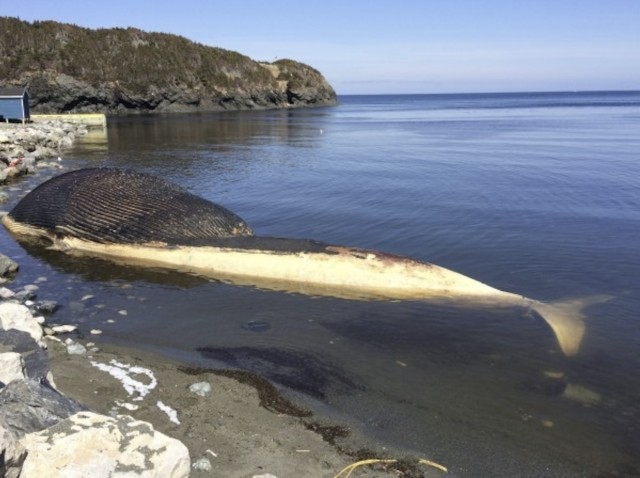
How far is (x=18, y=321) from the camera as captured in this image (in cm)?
746

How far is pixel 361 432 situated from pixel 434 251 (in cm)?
755

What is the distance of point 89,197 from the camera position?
1258 cm

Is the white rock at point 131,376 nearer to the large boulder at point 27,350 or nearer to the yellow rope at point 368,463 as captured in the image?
the large boulder at point 27,350

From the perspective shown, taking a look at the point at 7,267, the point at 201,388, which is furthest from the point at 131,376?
the point at 7,267

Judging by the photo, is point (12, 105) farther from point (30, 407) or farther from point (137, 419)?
point (30, 407)

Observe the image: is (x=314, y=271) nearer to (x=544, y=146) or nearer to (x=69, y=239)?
(x=69, y=239)

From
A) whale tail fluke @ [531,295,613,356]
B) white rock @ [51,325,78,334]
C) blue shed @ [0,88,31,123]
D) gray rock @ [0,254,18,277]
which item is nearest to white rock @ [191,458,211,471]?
white rock @ [51,325,78,334]

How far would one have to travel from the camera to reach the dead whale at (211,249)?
10.1 m

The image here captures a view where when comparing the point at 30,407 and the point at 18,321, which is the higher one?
the point at 30,407

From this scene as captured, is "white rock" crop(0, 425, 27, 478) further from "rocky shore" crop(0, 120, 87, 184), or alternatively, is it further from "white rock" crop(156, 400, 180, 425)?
"rocky shore" crop(0, 120, 87, 184)

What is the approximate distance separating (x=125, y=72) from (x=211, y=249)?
83.6 metres

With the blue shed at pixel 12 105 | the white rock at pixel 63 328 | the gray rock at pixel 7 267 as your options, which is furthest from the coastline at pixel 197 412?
the blue shed at pixel 12 105

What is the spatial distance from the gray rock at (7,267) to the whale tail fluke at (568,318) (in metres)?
9.41

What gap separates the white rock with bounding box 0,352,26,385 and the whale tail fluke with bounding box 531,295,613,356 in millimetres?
6804
